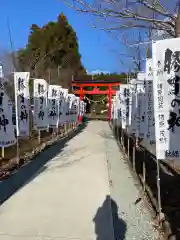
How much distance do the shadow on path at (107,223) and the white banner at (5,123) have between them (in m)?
2.84

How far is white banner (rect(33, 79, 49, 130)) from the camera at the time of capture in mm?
14113

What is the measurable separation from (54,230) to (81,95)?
134 feet

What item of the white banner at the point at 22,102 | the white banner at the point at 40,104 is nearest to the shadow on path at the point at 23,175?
the white banner at the point at 22,102

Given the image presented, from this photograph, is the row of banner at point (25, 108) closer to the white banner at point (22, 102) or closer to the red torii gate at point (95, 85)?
the white banner at point (22, 102)

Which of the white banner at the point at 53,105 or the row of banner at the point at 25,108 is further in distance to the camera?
the white banner at the point at 53,105

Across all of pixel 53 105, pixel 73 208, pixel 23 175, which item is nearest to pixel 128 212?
pixel 73 208

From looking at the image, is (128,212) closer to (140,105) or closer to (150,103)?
(150,103)

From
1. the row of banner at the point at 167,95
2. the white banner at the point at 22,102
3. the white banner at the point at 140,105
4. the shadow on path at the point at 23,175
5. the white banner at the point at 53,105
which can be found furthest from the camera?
the white banner at the point at 53,105

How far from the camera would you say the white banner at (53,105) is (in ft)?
53.7

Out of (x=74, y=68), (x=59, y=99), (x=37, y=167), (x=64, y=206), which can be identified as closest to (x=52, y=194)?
(x=64, y=206)

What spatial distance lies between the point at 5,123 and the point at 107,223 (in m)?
3.96

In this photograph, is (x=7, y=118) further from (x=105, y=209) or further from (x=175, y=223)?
(x=175, y=223)

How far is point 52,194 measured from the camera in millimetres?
7180

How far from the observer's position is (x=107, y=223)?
17.6 feet
